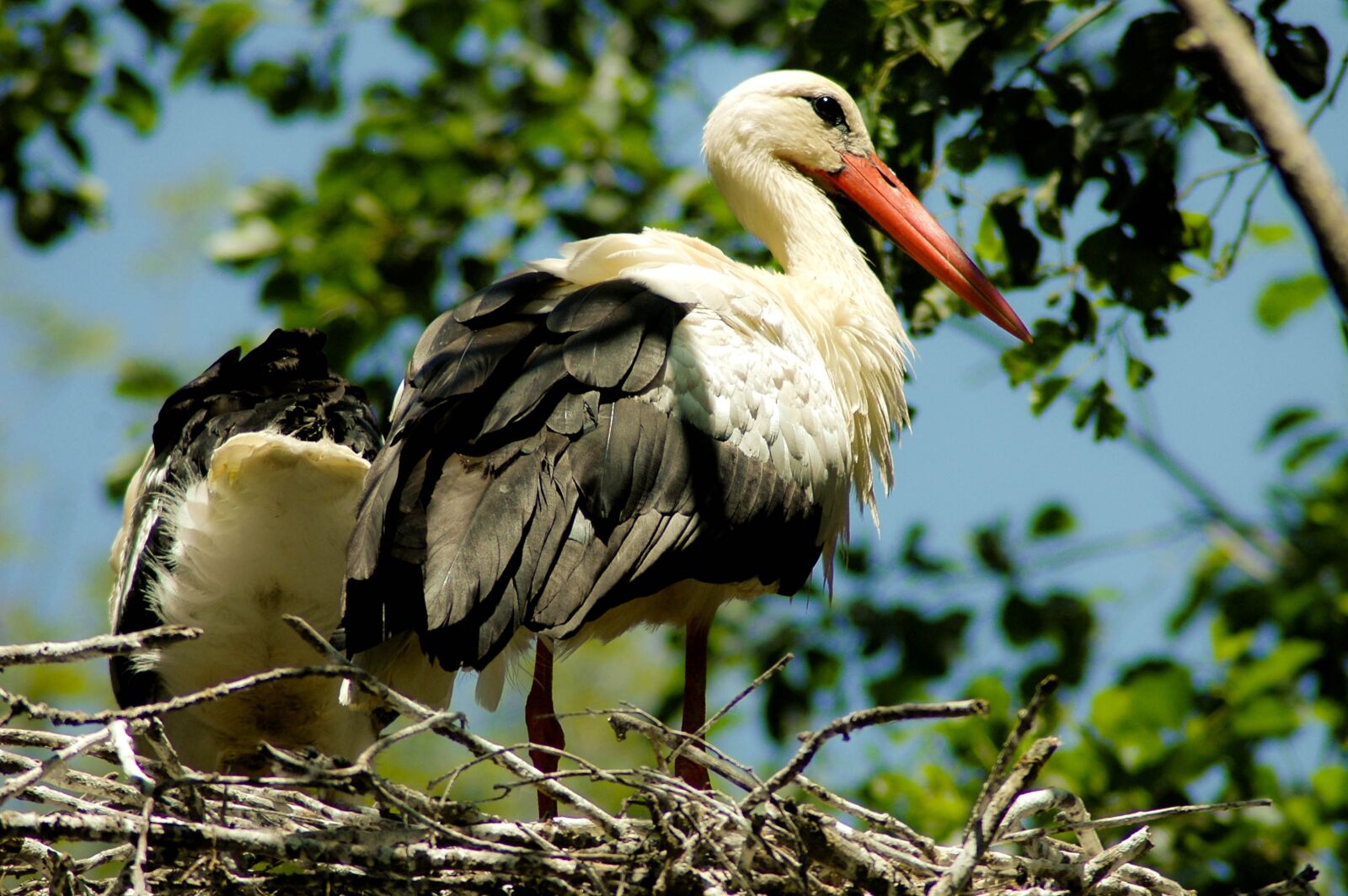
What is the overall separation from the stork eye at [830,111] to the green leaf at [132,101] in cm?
362

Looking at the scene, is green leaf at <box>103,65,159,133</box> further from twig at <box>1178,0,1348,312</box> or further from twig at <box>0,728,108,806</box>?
twig at <box>1178,0,1348,312</box>

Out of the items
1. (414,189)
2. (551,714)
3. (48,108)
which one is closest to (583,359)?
(551,714)

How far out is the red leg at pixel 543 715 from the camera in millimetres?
3920

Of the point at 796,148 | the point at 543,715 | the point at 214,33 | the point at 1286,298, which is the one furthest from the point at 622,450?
the point at 214,33

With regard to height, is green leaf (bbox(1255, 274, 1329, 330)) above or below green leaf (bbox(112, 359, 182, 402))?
above

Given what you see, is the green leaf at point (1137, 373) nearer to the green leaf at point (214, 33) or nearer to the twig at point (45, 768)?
the twig at point (45, 768)

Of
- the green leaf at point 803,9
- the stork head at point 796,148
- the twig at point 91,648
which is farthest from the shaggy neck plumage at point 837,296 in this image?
the twig at point 91,648

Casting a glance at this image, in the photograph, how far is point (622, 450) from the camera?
11.3 ft

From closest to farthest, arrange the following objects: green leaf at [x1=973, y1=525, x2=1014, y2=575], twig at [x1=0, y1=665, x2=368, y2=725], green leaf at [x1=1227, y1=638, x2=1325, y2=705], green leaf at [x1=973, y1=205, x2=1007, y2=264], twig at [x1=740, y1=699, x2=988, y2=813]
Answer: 1. twig at [x1=740, y1=699, x2=988, y2=813]
2. twig at [x1=0, y1=665, x2=368, y2=725]
3. green leaf at [x1=973, y1=205, x2=1007, y2=264]
4. green leaf at [x1=1227, y1=638, x2=1325, y2=705]
5. green leaf at [x1=973, y1=525, x2=1014, y2=575]

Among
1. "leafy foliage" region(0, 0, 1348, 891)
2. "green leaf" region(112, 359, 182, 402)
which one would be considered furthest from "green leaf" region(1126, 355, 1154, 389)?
"green leaf" region(112, 359, 182, 402)

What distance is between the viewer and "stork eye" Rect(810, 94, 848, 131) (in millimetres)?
4879

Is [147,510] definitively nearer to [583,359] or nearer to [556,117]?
[583,359]

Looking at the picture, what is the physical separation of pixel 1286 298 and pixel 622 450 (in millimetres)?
3068

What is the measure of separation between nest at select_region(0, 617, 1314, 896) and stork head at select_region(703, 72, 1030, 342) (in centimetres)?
235
